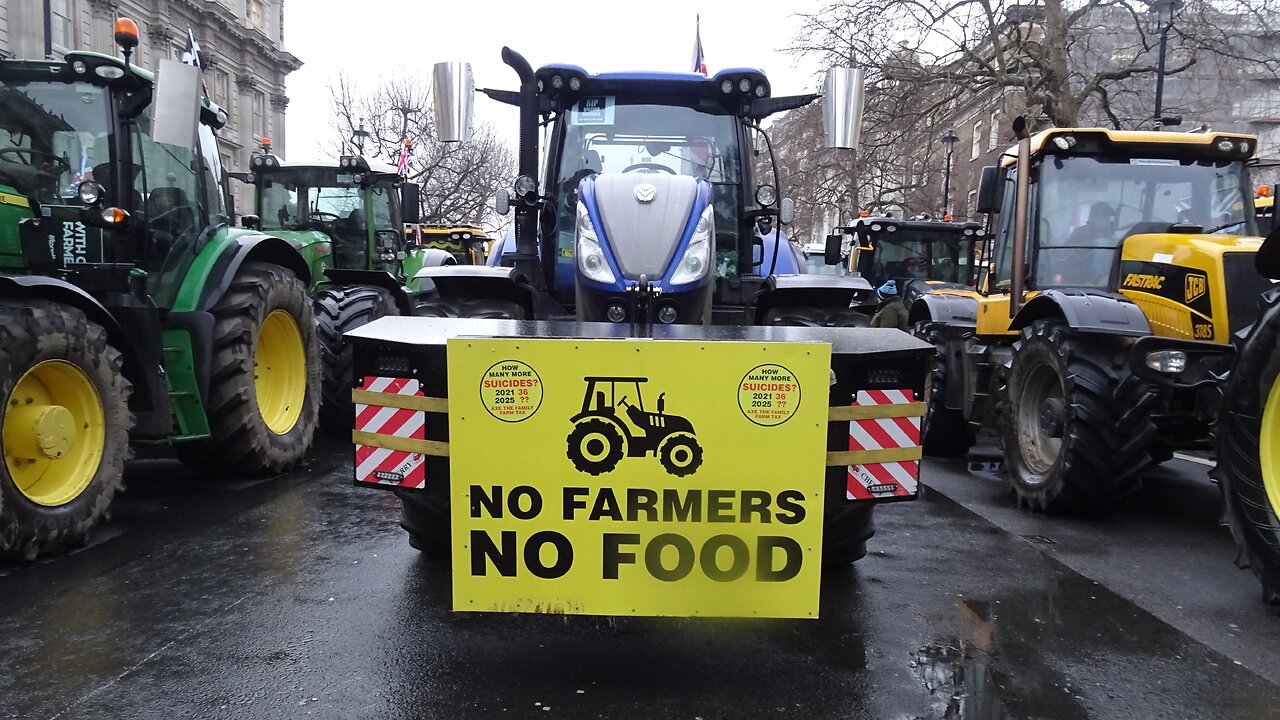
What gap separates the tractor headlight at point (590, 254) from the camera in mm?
4949

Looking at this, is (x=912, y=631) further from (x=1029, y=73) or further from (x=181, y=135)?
(x=1029, y=73)

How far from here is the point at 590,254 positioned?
16.4 ft

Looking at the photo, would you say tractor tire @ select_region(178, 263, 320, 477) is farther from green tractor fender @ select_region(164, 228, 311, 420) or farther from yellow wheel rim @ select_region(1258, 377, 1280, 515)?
yellow wheel rim @ select_region(1258, 377, 1280, 515)

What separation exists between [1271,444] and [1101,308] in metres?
1.63

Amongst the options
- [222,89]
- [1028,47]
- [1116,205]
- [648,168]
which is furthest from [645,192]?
[222,89]

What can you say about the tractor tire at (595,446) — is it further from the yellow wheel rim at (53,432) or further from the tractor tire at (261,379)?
the tractor tire at (261,379)

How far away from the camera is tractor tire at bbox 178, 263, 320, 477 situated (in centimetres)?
611

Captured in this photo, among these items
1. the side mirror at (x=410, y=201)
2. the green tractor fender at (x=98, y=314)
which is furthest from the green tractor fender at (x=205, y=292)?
the side mirror at (x=410, y=201)

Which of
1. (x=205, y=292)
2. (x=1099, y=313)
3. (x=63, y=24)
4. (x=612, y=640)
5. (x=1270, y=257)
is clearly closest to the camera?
(x=612, y=640)

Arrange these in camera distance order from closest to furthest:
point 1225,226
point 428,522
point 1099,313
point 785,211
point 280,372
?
1. point 428,522
2. point 1099,313
3. point 785,211
4. point 1225,226
5. point 280,372

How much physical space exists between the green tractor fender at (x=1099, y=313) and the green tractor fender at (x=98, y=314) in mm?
5522

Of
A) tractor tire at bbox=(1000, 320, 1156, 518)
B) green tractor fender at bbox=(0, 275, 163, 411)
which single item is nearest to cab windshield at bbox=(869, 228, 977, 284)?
tractor tire at bbox=(1000, 320, 1156, 518)

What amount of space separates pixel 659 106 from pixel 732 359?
3.37 m

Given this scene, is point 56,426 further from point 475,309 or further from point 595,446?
point 595,446
